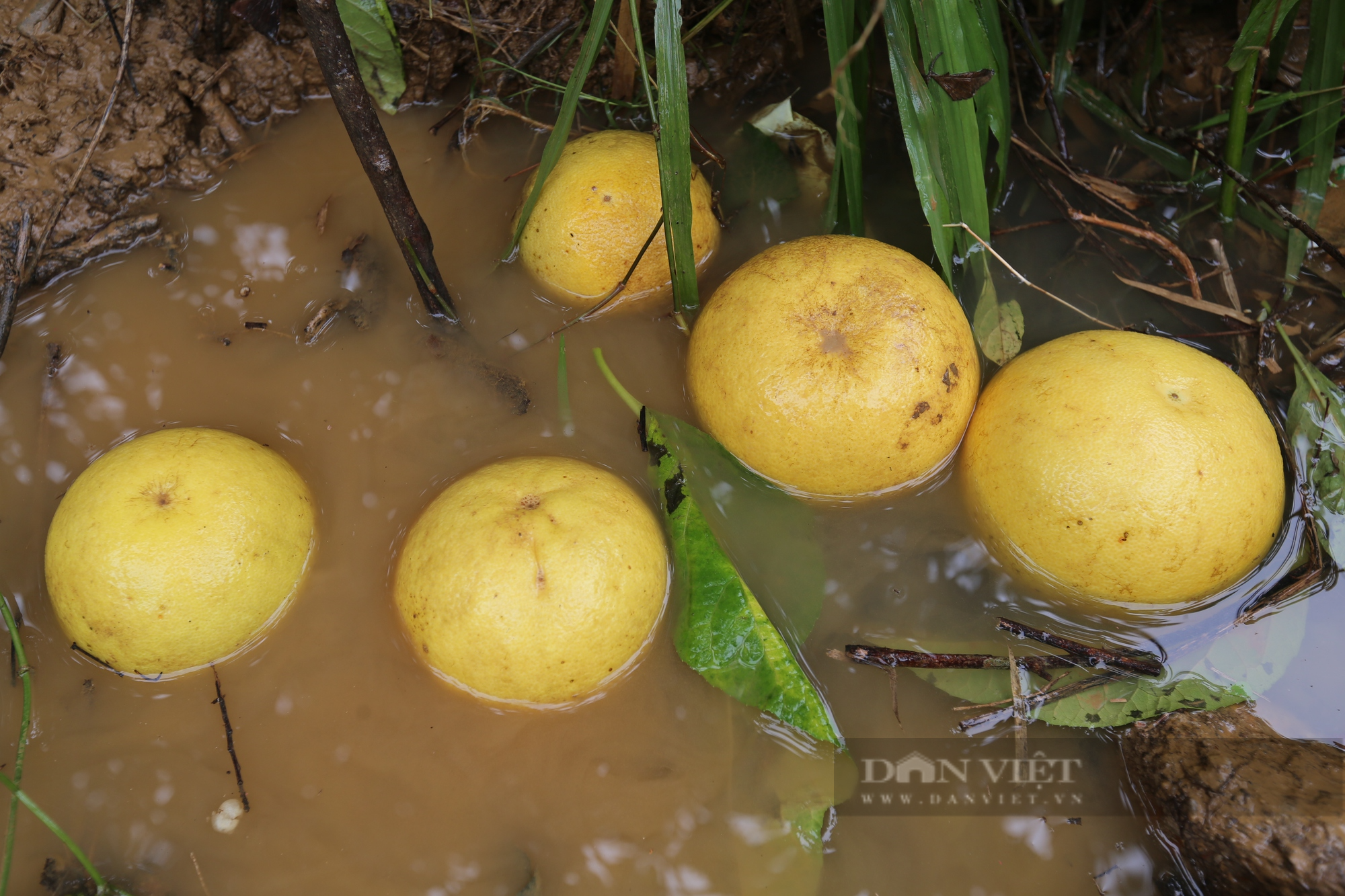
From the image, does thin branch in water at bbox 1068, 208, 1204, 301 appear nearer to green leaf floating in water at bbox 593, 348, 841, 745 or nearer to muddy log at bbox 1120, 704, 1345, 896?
muddy log at bbox 1120, 704, 1345, 896

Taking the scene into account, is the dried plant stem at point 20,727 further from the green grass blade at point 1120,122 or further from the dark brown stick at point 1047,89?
the green grass blade at point 1120,122

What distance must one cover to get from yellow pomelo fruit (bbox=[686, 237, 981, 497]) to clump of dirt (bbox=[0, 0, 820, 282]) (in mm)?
1300

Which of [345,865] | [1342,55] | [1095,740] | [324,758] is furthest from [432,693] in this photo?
[1342,55]

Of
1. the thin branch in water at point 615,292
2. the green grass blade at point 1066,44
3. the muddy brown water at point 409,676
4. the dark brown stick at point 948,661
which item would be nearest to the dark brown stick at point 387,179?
the muddy brown water at point 409,676

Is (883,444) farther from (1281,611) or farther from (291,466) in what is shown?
(291,466)

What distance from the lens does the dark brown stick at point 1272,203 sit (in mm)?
2520

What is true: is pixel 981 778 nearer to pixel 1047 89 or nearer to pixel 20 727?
pixel 1047 89

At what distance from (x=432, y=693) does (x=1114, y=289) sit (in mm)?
2684

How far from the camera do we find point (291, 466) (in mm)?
2541

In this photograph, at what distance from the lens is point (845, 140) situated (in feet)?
7.95

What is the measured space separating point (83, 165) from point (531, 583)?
2282 mm

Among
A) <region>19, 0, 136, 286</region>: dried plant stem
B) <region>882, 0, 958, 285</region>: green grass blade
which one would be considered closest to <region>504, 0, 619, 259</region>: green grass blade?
<region>882, 0, 958, 285</region>: green grass blade

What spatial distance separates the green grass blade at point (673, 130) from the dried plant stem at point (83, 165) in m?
1.94

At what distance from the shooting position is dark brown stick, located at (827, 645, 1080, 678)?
7.57 ft
